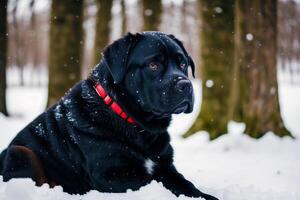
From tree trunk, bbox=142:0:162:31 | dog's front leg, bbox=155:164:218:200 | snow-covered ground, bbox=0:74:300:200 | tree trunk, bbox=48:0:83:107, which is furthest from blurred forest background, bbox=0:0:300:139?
dog's front leg, bbox=155:164:218:200

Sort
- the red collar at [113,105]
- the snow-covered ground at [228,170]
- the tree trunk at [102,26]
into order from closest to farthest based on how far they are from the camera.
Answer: the snow-covered ground at [228,170]
the red collar at [113,105]
the tree trunk at [102,26]

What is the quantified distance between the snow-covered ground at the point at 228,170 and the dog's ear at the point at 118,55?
101 centimetres

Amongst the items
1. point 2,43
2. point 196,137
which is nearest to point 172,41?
point 196,137

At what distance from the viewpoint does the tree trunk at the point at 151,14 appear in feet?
38.9

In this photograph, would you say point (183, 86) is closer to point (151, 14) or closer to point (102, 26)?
point (151, 14)

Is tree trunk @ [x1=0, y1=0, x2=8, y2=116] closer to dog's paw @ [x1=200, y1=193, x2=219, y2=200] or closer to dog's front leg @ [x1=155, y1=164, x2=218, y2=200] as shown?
dog's front leg @ [x1=155, y1=164, x2=218, y2=200]

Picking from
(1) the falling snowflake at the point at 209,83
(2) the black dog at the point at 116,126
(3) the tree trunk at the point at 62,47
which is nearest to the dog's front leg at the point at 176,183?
(2) the black dog at the point at 116,126

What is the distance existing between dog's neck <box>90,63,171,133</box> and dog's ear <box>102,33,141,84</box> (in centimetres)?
13

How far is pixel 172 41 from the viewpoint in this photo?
3.91 metres

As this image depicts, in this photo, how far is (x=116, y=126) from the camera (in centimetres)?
351

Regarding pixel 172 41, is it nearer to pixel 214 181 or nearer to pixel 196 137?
pixel 214 181

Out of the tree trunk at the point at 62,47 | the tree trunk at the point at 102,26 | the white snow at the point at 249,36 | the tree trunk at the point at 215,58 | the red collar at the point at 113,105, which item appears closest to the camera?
the red collar at the point at 113,105

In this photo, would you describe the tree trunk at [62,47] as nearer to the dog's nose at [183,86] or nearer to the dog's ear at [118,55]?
the dog's ear at [118,55]

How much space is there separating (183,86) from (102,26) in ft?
32.9
